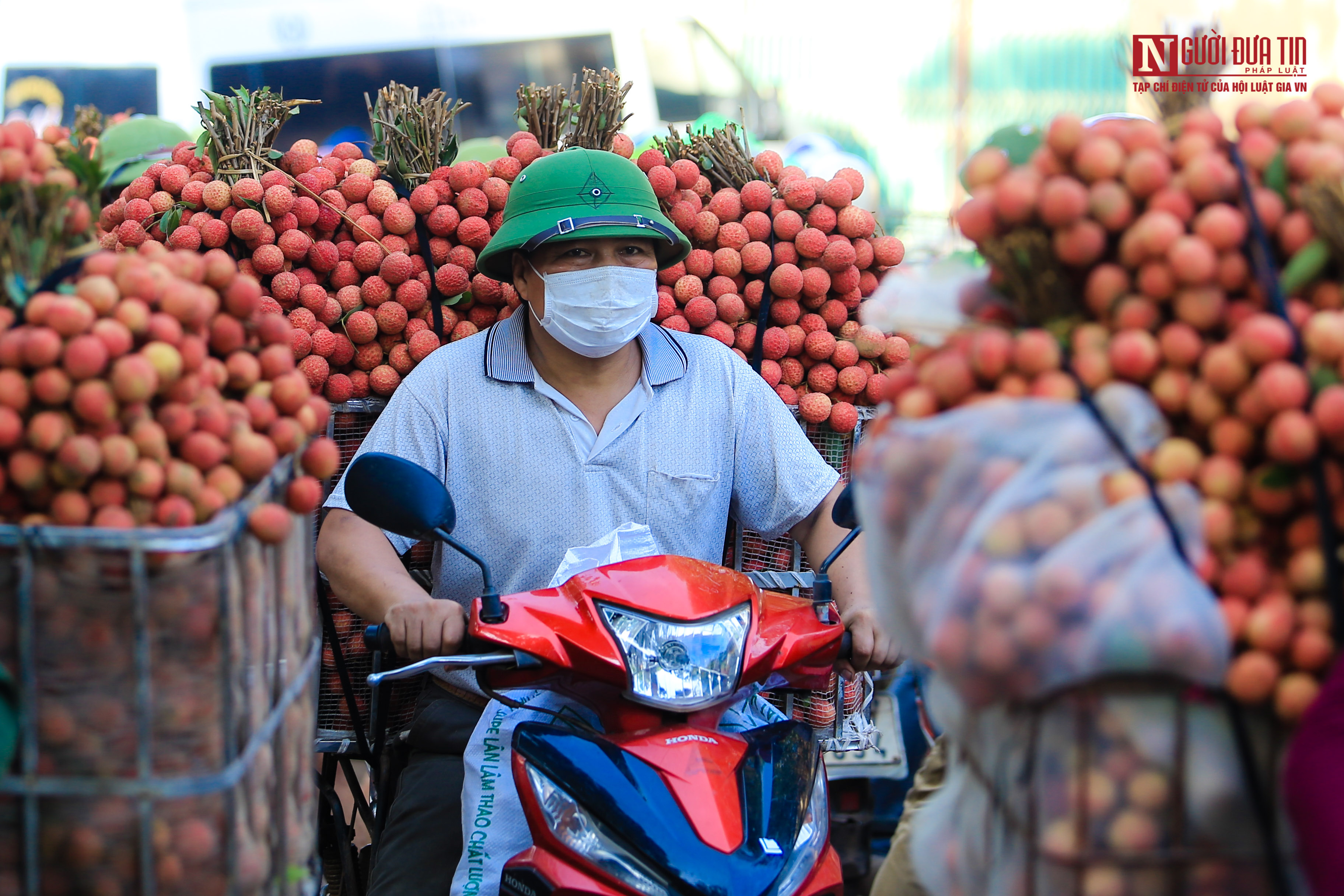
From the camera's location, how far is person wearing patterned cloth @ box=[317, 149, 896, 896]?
254cm

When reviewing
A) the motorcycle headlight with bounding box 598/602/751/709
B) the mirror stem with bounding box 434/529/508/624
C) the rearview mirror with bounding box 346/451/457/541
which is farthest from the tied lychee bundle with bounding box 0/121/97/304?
the motorcycle headlight with bounding box 598/602/751/709

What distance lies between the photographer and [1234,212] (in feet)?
3.98

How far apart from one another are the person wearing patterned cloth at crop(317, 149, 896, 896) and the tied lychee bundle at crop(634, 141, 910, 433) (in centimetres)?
25

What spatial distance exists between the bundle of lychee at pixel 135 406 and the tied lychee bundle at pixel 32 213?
8 centimetres

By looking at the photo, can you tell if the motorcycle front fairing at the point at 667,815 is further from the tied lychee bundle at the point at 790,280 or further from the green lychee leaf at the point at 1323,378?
the tied lychee bundle at the point at 790,280

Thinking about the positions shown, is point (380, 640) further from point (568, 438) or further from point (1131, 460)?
point (1131, 460)

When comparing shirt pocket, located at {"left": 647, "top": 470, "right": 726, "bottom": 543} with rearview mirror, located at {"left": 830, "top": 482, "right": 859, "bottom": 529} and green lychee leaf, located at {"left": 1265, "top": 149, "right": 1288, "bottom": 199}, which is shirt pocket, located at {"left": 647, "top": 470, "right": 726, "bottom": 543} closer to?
rearview mirror, located at {"left": 830, "top": 482, "right": 859, "bottom": 529}

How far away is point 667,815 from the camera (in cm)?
170

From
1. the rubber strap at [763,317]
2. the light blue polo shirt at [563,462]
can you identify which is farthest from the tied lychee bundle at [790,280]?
the light blue polo shirt at [563,462]

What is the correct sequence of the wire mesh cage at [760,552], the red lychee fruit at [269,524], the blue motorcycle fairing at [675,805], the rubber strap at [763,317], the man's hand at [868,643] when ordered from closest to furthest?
the red lychee fruit at [269,524]
the blue motorcycle fairing at [675,805]
the man's hand at [868,643]
the wire mesh cage at [760,552]
the rubber strap at [763,317]

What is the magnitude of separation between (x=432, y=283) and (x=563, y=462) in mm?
721

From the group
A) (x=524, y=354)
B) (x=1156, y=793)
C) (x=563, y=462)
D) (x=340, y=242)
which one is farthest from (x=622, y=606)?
(x=340, y=242)

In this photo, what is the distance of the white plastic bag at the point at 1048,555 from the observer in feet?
3.69

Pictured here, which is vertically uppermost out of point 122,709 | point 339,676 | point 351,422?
point 351,422
